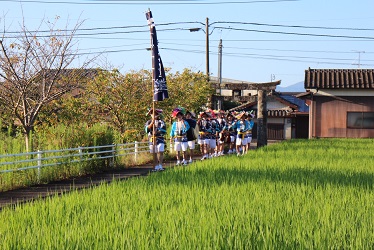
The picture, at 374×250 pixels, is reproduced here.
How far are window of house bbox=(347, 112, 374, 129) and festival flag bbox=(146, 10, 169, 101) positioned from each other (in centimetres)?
1722

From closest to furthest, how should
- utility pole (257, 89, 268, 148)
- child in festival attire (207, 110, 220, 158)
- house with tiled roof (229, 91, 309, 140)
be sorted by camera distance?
child in festival attire (207, 110, 220, 158)
utility pole (257, 89, 268, 148)
house with tiled roof (229, 91, 309, 140)

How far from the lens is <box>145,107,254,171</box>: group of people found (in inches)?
587

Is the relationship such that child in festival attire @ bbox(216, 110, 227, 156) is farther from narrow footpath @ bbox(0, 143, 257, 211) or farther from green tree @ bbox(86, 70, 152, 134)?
narrow footpath @ bbox(0, 143, 257, 211)

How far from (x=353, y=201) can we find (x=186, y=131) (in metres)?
9.19

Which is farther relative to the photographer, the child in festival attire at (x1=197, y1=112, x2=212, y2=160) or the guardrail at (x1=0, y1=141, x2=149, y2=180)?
the child in festival attire at (x1=197, y1=112, x2=212, y2=160)

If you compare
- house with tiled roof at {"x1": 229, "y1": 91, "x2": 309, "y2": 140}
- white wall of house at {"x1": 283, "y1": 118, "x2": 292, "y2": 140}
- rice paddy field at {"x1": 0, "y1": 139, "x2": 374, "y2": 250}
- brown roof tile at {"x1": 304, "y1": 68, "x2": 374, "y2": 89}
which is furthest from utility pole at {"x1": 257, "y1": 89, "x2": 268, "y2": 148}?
white wall of house at {"x1": 283, "y1": 118, "x2": 292, "y2": 140}

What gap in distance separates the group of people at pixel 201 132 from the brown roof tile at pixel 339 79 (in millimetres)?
8056

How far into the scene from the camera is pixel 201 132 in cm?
1897

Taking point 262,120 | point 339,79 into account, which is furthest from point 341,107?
point 262,120

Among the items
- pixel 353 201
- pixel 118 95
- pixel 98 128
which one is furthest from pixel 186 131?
pixel 353 201

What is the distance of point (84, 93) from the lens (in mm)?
20719

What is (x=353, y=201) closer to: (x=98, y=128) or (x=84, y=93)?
(x=98, y=128)

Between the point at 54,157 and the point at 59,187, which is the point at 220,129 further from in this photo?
the point at 59,187

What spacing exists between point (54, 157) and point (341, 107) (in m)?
19.5
